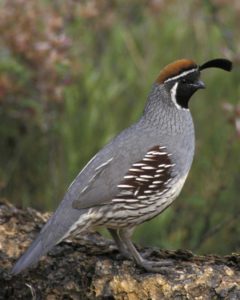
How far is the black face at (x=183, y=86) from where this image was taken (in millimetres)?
4031

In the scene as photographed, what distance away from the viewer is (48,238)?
11.2 feet

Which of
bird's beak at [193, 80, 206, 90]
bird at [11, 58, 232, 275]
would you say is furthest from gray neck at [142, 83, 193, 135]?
bird's beak at [193, 80, 206, 90]

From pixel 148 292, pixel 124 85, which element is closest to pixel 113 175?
pixel 148 292

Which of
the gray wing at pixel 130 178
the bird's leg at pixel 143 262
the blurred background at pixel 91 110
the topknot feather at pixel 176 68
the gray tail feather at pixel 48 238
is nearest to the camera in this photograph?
the gray tail feather at pixel 48 238

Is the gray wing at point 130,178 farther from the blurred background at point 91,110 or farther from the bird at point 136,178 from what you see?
the blurred background at point 91,110

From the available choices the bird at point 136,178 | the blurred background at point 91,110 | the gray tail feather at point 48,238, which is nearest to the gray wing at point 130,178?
the bird at point 136,178

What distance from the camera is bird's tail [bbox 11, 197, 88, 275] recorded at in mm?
3328

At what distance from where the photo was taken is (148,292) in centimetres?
341

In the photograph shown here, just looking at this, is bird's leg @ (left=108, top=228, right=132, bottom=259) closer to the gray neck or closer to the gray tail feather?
the gray tail feather

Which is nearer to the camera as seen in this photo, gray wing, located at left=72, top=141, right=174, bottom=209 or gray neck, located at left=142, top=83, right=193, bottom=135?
gray wing, located at left=72, top=141, right=174, bottom=209

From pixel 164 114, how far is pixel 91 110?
1600 mm

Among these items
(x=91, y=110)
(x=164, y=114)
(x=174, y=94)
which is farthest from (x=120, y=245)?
(x=91, y=110)

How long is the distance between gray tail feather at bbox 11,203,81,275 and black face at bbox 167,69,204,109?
Answer: 889 mm

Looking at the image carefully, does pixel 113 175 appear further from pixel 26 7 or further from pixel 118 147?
pixel 26 7
